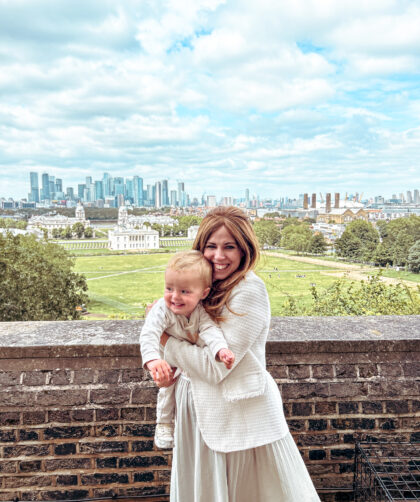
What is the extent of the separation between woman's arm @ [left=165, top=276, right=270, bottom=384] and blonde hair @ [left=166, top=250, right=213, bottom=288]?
0.34 feet

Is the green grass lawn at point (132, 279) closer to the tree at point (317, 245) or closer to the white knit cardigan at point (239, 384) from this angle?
the tree at point (317, 245)

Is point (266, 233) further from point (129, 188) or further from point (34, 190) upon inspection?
point (129, 188)

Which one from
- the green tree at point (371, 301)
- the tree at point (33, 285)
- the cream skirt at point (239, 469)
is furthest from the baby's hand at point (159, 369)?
the tree at point (33, 285)

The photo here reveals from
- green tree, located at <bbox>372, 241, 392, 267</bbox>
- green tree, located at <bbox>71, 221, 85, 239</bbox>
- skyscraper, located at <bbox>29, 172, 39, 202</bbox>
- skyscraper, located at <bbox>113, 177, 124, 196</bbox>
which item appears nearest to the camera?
green tree, located at <bbox>372, 241, 392, 267</bbox>

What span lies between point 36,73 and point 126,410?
284ft

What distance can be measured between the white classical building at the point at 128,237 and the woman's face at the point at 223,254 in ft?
112

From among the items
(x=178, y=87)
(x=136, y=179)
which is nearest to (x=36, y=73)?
(x=136, y=179)

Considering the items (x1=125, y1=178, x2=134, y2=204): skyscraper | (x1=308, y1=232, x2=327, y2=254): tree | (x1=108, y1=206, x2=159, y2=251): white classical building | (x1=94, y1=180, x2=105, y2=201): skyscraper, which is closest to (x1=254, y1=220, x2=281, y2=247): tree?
(x1=308, y1=232, x2=327, y2=254): tree

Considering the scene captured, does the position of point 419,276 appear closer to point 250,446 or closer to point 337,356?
point 337,356

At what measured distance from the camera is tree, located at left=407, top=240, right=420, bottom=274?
855 cm

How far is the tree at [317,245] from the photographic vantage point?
52.0 ft

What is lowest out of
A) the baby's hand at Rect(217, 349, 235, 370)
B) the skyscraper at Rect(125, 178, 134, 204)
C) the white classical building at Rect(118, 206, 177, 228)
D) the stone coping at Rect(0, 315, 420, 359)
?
the stone coping at Rect(0, 315, 420, 359)

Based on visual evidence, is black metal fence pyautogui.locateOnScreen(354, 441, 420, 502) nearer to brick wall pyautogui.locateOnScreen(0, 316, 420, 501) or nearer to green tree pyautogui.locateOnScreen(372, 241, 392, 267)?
brick wall pyautogui.locateOnScreen(0, 316, 420, 501)

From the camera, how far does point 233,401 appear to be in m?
1.38
